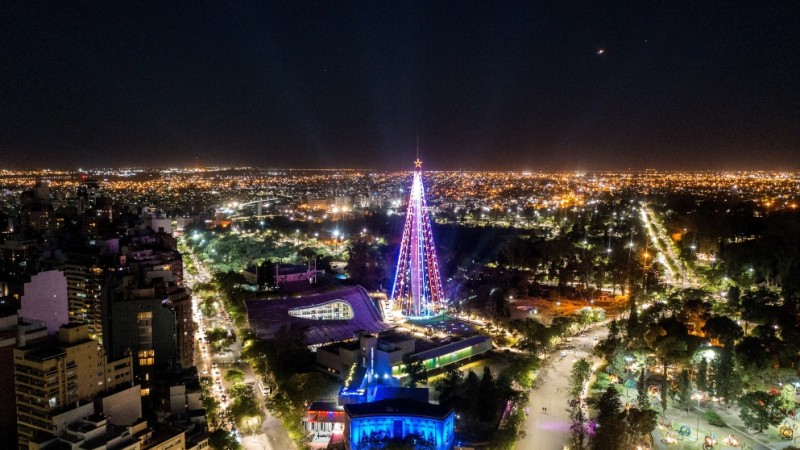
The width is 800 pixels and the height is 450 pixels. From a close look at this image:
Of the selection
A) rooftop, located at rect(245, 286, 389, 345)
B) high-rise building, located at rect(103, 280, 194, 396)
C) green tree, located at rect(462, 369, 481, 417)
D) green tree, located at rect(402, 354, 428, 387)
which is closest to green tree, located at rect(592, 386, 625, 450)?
green tree, located at rect(462, 369, 481, 417)

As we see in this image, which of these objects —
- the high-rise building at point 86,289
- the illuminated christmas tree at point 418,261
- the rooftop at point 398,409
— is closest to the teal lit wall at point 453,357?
the illuminated christmas tree at point 418,261

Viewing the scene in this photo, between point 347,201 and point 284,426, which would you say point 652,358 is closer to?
point 284,426

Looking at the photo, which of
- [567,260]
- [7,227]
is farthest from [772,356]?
[7,227]

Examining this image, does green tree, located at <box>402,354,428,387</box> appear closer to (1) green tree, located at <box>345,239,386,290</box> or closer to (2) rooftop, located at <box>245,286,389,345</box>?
(2) rooftop, located at <box>245,286,389,345</box>

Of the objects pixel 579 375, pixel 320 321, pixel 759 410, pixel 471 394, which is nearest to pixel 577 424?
pixel 471 394

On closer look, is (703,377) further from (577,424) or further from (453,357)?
(453,357)
